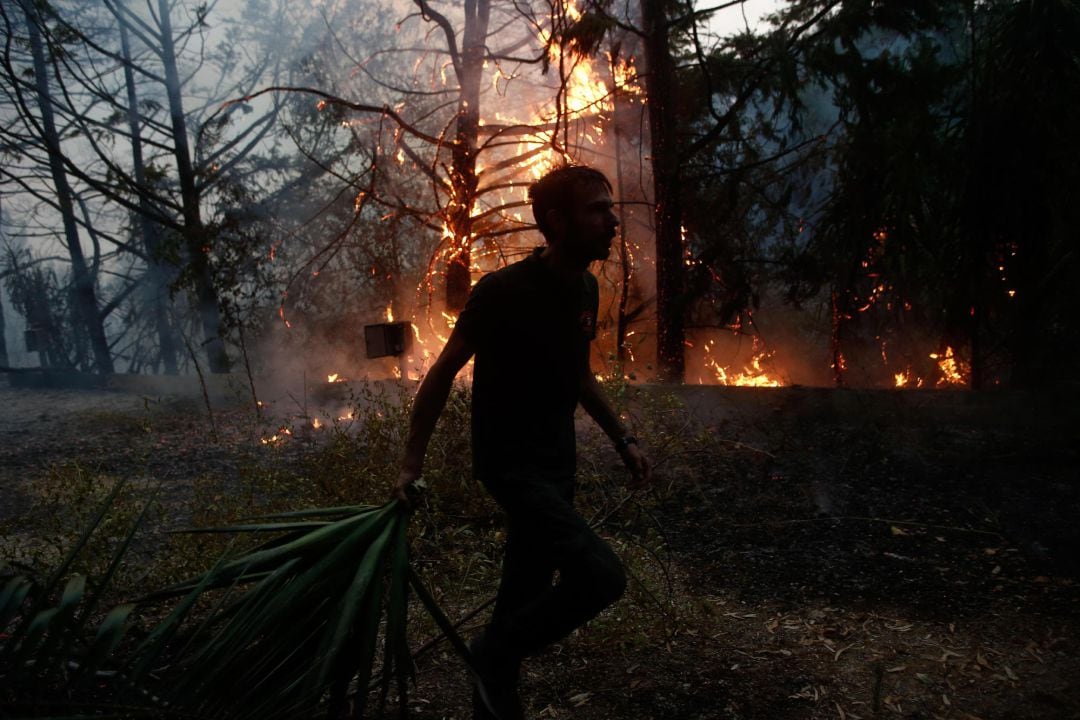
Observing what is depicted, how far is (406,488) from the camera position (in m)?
2.89

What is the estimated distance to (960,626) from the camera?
414 cm

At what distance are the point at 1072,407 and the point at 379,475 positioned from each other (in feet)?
20.0

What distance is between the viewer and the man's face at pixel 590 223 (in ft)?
9.74

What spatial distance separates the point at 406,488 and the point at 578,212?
1185 mm

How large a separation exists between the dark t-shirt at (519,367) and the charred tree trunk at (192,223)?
12.4 meters

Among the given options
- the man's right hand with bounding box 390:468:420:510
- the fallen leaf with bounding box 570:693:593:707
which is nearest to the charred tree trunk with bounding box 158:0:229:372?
the fallen leaf with bounding box 570:693:593:707

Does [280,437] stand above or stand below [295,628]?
below

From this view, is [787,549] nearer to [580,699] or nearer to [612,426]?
[580,699]

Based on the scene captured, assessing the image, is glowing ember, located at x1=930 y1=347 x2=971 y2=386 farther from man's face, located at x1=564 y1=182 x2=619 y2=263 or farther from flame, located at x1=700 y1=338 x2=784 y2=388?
man's face, located at x1=564 y1=182 x2=619 y2=263

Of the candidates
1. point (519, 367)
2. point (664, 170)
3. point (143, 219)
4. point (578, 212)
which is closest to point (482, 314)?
point (519, 367)

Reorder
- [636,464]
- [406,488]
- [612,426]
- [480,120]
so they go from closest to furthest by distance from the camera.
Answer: [406,488]
[636,464]
[612,426]
[480,120]

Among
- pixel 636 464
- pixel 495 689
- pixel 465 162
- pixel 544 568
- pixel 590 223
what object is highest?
pixel 465 162

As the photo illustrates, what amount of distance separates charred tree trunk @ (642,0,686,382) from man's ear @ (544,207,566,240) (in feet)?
23.9

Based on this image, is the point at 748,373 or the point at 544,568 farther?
the point at 748,373
